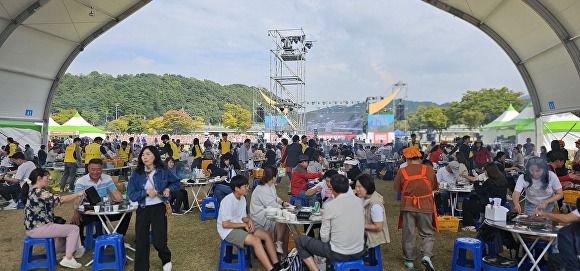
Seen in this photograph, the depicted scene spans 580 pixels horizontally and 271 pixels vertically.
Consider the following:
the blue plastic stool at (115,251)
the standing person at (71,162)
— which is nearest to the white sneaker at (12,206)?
the standing person at (71,162)

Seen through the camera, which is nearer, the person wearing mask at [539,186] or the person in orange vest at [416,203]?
the person in orange vest at [416,203]

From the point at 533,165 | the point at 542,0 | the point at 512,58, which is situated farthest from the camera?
the point at 512,58

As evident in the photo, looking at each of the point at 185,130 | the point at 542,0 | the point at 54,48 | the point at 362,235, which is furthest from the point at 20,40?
the point at 185,130

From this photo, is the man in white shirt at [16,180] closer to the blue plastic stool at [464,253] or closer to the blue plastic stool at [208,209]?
the blue plastic stool at [208,209]

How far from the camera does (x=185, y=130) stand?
55.9 meters

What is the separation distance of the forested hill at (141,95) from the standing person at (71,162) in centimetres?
4079

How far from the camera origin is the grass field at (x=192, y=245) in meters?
4.62

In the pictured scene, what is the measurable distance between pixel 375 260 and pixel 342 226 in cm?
88

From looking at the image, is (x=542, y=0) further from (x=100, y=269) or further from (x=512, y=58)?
(x=100, y=269)

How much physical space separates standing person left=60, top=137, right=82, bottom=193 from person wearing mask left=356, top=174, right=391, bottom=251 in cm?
863

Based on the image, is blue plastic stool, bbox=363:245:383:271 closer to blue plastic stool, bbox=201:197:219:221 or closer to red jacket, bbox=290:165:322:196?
red jacket, bbox=290:165:322:196

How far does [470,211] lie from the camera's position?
243 inches

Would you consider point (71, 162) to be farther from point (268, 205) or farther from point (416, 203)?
point (416, 203)

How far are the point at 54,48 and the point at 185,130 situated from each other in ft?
143
